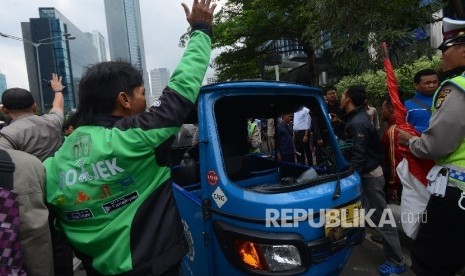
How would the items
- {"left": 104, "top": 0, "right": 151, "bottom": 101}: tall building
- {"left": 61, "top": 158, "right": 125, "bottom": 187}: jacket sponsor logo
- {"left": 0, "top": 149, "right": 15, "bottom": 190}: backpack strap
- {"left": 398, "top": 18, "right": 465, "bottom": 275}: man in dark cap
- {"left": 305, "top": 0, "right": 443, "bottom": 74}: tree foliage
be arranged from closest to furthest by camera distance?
{"left": 0, "top": 149, "right": 15, "bottom": 190}: backpack strap, {"left": 61, "top": 158, "right": 125, "bottom": 187}: jacket sponsor logo, {"left": 398, "top": 18, "right": 465, "bottom": 275}: man in dark cap, {"left": 305, "top": 0, "right": 443, "bottom": 74}: tree foliage, {"left": 104, "top": 0, "right": 151, "bottom": 101}: tall building

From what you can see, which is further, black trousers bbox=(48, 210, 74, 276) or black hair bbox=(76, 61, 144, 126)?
black trousers bbox=(48, 210, 74, 276)

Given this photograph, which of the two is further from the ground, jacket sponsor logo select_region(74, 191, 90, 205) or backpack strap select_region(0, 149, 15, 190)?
backpack strap select_region(0, 149, 15, 190)

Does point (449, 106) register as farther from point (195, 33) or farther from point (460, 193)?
point (195, 33)

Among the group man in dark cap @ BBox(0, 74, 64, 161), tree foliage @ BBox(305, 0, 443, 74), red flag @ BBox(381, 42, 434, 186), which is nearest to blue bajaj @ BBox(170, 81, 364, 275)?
red flag @ BBox(381, 42, 434, 186)

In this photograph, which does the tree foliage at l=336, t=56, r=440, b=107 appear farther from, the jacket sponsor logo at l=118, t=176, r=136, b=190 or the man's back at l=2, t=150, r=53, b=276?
the man's back at l=2, t=150, r=53, b=276

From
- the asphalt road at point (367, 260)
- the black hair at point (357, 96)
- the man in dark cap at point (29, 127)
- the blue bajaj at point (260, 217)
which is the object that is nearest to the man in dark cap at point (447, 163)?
the blue bajaj at point (260, 217)

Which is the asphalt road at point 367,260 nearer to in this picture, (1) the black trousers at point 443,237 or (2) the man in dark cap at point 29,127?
(1) the black trousers at point 443,237

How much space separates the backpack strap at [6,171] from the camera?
1.37 metres

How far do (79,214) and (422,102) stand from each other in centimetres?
351

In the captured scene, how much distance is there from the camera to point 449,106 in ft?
6.31

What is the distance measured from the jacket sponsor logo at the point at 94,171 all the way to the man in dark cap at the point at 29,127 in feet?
4.79

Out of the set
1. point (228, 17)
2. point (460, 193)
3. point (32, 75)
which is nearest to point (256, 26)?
point (228, 17)

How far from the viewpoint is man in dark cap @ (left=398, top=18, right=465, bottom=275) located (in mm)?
1923

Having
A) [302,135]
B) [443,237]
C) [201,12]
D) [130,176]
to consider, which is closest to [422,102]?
[443,237]
